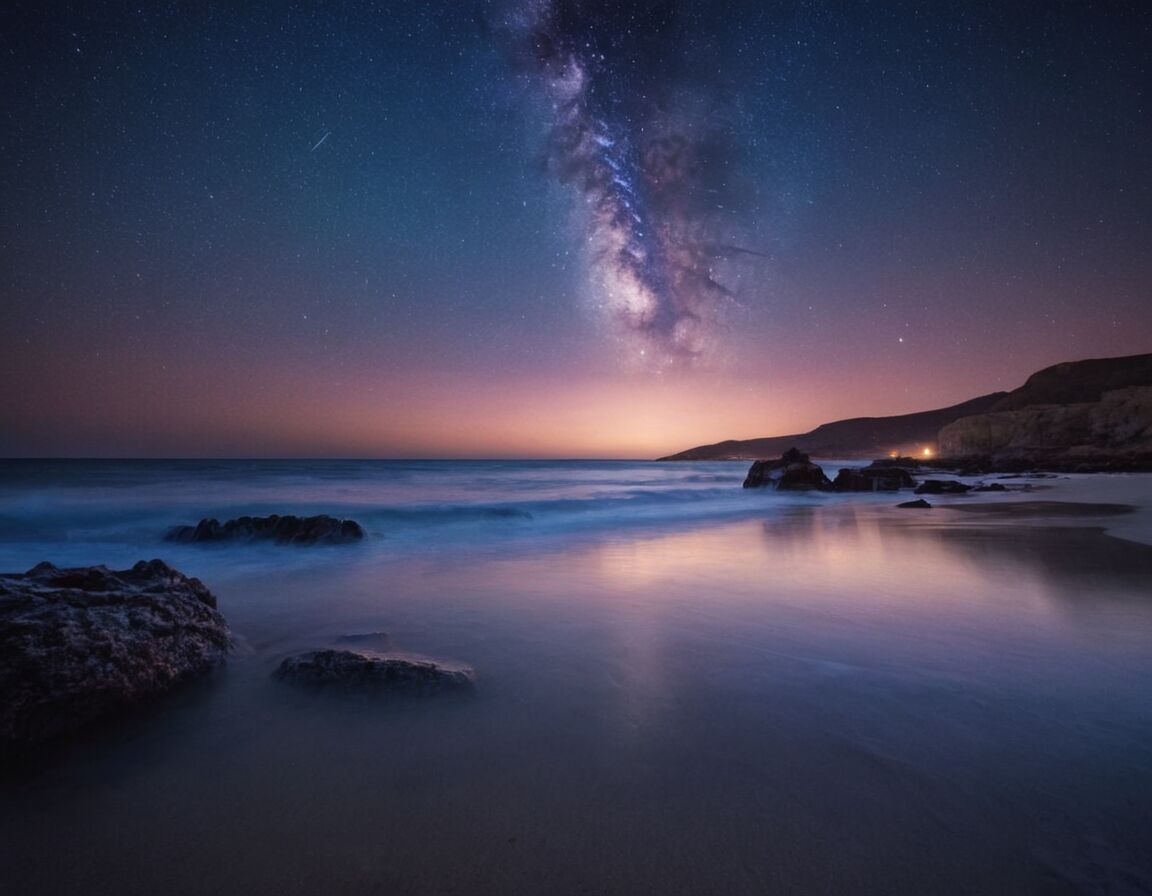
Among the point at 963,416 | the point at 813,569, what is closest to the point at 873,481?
the point at 813,569

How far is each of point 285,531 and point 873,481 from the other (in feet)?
80.4

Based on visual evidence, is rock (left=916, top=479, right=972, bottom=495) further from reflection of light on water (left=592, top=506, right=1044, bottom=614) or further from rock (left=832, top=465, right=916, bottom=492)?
reflection of light on water (left=592, top=506, right=1044, bottom=614)

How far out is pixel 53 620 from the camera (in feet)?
9.36

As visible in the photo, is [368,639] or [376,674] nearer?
[376,674]

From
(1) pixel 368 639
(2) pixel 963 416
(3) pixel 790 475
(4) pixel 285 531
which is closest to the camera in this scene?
(1) pixel 368 639

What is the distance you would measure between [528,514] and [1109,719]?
49.1 feet

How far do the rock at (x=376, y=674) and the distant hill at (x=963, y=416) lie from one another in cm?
6244

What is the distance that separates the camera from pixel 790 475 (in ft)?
81.4

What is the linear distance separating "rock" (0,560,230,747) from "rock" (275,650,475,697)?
709 mm

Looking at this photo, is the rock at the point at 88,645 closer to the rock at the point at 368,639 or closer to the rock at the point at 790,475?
the rock at the point at 368,639

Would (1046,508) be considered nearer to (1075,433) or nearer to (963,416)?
(1075,433)

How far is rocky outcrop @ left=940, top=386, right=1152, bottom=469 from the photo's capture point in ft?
127

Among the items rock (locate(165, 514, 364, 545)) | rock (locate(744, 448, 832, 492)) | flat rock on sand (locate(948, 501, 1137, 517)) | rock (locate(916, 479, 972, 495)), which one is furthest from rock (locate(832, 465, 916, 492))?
rock (locate(165, 514, 364, 545))

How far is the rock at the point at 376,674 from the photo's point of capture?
2982 millimetres
